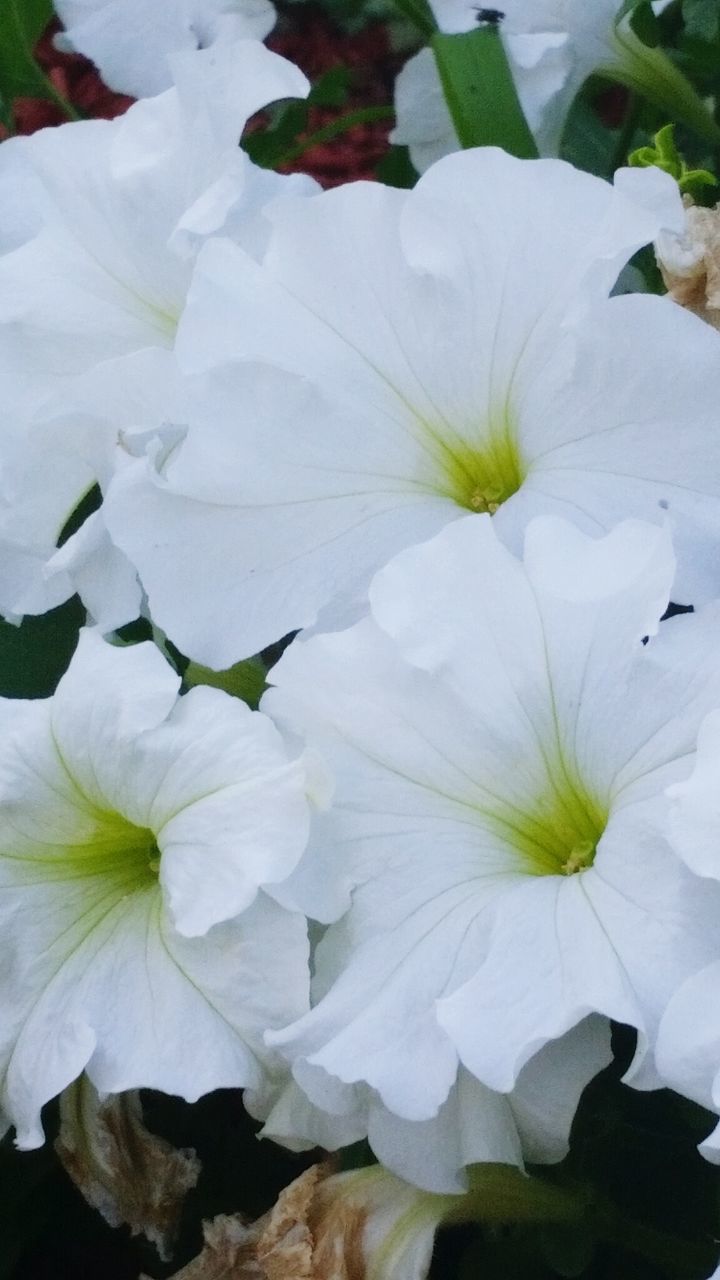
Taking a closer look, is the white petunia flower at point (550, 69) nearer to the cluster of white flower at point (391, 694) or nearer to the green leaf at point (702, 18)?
the green leaf at point (702, 18)

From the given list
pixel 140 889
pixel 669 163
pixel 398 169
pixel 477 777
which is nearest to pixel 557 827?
pixel 477 777

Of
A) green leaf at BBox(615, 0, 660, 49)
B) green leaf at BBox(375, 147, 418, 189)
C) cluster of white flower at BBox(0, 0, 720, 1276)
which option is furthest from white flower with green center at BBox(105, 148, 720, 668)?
green leaf at BBox(375, 147, 418, 189)

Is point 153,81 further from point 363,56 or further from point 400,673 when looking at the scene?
point 363,56

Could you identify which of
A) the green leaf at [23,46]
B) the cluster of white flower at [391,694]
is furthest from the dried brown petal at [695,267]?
the green leaf at [23,46]

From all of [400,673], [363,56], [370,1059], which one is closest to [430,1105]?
[370,1059]

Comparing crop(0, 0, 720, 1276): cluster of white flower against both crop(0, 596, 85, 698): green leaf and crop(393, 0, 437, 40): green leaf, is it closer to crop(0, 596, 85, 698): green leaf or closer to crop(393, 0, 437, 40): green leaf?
crop(0, 596, 85, 698): green leaf

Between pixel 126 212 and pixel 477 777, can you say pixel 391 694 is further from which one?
pixel 126 212
